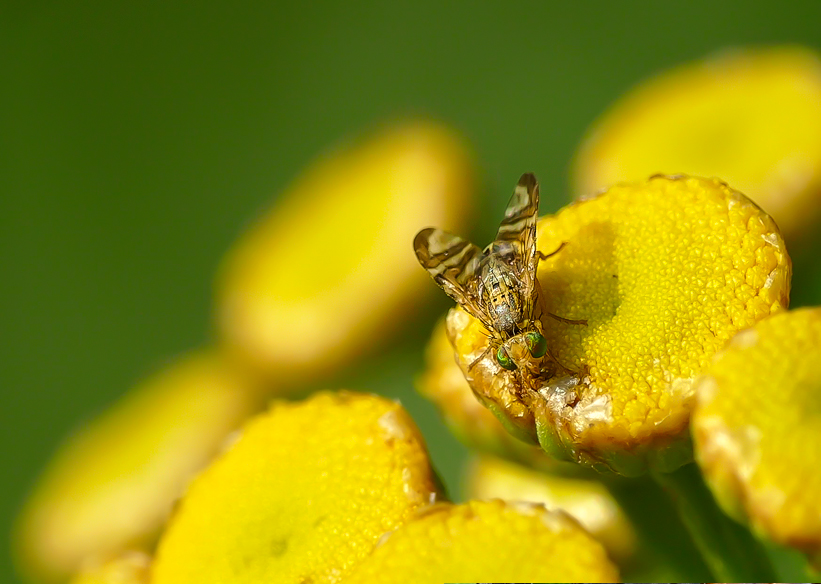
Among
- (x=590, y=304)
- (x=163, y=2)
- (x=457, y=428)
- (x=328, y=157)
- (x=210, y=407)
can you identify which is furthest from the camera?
(x=163, y=2)

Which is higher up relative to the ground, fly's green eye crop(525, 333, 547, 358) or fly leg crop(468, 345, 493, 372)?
fly leg crop(468, 345, 493, 372)

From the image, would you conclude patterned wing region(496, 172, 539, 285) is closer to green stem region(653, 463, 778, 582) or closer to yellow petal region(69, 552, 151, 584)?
green stem region(653, 463, 778, 582)

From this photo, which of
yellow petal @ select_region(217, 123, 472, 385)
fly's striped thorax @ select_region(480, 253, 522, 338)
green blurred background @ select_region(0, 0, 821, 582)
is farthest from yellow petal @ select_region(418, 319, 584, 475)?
green blurred background @ select_region(0, 0, 821, 582)

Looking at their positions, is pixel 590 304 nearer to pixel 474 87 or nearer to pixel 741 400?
pixel 741 400

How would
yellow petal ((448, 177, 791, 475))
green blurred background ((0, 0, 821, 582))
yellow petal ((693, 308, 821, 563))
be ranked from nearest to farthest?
1. yellow petal ((693, 308, 821, 563))
2. yellow petal ((448, 177, 791, 475))
3. green blurred background ((0, 0, 821, 582))

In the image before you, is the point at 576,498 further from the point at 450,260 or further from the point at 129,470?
the point at 129,470

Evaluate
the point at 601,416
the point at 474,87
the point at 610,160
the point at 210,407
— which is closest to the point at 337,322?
the point at 210,407
